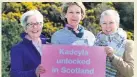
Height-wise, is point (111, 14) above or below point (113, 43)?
above

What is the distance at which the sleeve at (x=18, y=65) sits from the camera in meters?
4.63

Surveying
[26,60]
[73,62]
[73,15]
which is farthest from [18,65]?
[73,15]

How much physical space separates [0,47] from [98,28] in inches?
46.5

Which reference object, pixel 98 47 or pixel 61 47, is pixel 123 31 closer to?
pixel 98 47

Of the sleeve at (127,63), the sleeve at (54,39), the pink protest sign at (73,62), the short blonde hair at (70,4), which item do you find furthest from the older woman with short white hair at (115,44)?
the sleeve at (54,39)

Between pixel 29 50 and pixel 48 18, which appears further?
pixel 48 18

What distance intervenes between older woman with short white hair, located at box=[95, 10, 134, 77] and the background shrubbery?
9cm

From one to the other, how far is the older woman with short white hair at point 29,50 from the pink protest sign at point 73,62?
94 mm

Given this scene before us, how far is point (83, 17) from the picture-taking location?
469cm

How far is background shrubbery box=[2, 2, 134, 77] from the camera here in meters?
4.71

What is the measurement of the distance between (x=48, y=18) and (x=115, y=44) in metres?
0.84

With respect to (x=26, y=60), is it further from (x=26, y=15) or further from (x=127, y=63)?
(x=127, y=63)

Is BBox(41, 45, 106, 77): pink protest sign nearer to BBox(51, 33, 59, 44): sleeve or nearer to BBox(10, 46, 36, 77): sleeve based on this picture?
BBox(51, 33, 59, 44): sleeve

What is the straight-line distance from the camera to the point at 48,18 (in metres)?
4.79
